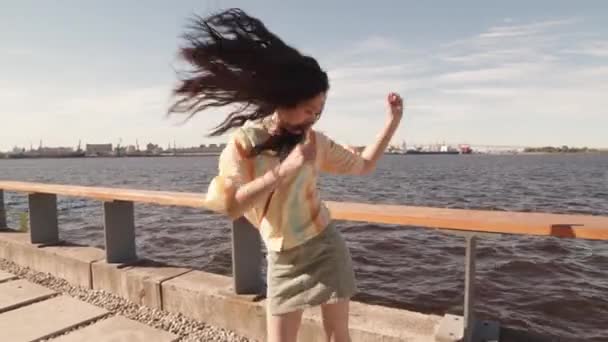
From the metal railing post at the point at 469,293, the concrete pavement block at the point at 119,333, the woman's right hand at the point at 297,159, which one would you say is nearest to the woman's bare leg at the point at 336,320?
the woman's right hand at the point at 297,159

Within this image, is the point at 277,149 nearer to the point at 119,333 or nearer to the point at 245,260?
the point at 245,260

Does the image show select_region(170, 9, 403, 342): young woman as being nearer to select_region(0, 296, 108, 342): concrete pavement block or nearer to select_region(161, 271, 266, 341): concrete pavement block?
select_region(161, 271, 266, 341): concrete pavement block

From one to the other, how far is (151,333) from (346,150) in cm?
264

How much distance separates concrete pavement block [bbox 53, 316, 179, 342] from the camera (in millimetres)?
3654

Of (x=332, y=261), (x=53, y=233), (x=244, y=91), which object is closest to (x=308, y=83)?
(x=244, y=91)

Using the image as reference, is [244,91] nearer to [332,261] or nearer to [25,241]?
[332,261]

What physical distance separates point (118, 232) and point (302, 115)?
12.3ft

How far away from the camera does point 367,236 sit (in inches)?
475

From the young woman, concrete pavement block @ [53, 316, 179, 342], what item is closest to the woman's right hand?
the young woman

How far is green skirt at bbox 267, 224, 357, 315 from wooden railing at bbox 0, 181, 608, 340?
94 centimetres

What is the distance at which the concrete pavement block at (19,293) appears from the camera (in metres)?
4.48

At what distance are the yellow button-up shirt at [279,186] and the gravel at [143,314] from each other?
6.88 ft

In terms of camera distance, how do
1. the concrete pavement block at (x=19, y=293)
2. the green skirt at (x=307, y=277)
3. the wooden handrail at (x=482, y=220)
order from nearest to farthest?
the green skirt at (x=307, y=277) → the wooden handrail at (x=482, y=220) → the concrete pavement block at (x=19, y=293)

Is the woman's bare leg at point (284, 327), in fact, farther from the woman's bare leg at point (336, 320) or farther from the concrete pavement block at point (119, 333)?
the concrete pavement block at point (119, 333)
